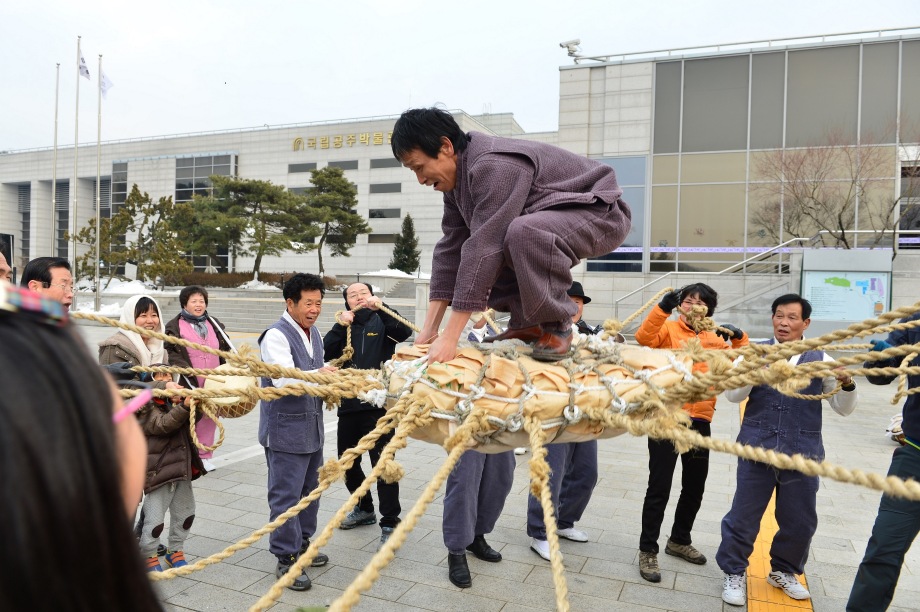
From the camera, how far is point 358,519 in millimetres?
4746

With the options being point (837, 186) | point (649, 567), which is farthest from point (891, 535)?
point (837, 186)

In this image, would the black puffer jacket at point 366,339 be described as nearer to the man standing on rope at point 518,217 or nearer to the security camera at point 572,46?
the man standing on rope at point 518,217

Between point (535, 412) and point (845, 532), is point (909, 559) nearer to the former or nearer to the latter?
point (845, 532)

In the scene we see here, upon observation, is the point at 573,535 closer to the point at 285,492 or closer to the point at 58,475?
the point at 285,492

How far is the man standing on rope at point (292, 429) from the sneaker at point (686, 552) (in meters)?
2.30

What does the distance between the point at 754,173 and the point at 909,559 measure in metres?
16.5

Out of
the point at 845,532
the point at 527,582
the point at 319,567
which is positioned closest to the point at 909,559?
the point at 845,532

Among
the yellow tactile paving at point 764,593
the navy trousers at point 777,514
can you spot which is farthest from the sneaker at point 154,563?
the yellow tactile paving at point 764,593

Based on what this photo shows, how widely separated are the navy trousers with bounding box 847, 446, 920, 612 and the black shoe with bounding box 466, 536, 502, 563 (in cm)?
203

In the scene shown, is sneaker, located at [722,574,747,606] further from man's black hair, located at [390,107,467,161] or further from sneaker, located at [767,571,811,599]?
man's black hair, located at [390,107,467,161]

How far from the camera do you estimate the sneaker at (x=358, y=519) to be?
4.72 metres

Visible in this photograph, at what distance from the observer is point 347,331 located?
490 cm

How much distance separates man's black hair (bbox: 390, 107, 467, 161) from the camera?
1873mm

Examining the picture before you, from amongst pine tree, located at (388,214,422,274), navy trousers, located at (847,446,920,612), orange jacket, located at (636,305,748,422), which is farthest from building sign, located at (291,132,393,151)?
navy trousers, located at (847,446,920,612)
